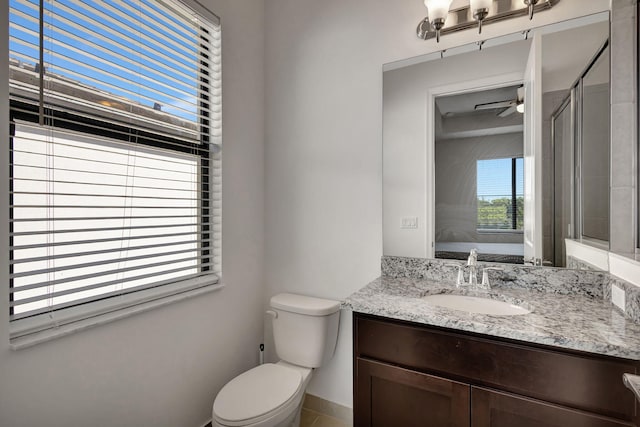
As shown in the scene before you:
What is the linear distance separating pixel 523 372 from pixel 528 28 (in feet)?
4.78

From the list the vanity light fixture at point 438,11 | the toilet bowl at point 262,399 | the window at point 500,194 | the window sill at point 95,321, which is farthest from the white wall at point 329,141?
A: the window sill at point 95,321

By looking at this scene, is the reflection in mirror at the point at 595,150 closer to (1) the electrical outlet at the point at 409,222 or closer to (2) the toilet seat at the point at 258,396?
(1) the electrical outlet at the point at 409,222

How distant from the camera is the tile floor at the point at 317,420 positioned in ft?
5.92

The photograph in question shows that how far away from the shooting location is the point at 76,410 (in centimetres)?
115

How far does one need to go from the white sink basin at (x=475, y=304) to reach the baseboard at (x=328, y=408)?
952 millimetres

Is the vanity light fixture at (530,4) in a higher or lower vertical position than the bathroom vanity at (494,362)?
higher

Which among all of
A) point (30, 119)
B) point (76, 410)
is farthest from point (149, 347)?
point (30, 119)

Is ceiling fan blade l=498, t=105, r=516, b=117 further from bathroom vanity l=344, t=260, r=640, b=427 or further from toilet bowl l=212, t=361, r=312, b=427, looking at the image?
toilet bowl l=212, t=361, r=312, b=427

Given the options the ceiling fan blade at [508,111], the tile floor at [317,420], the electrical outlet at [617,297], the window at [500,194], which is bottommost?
the tile floor at [317,420]

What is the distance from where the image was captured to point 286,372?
1.62 meters

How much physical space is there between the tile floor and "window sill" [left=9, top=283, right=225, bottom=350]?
1.01m

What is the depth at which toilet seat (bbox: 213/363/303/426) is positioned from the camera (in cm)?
129

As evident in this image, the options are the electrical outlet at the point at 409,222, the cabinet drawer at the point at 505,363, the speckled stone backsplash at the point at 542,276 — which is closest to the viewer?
the cabinet drawer at the point at 505,363

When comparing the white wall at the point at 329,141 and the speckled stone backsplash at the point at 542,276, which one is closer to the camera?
the speckled stone backsplash at the point at 542,276
